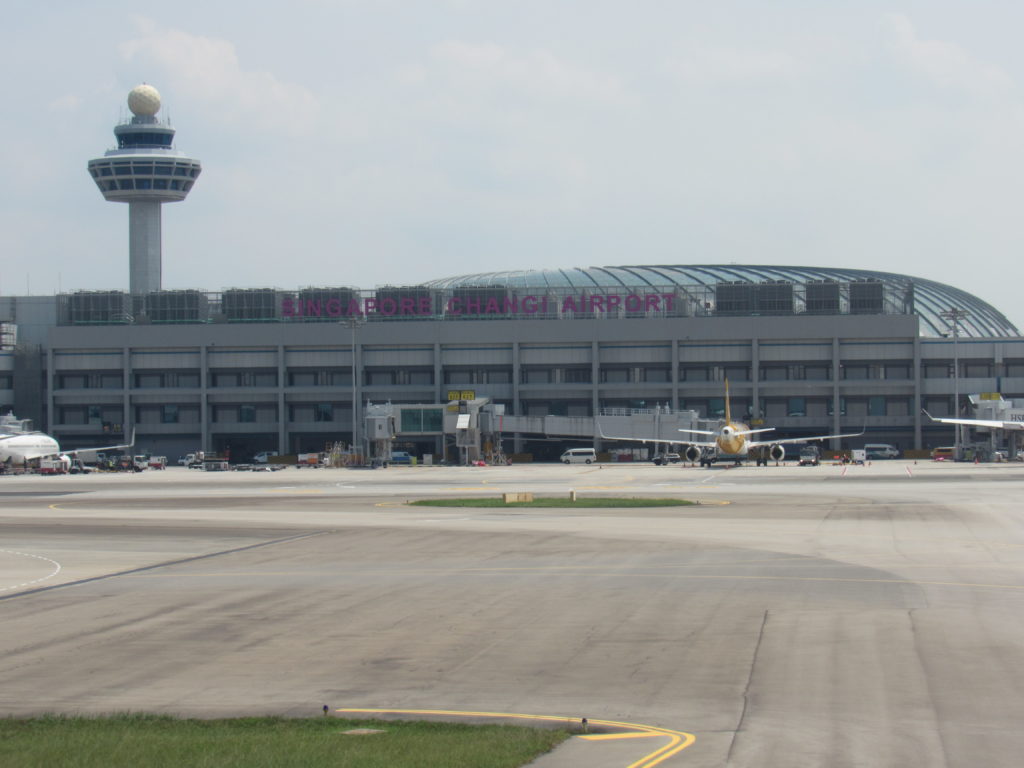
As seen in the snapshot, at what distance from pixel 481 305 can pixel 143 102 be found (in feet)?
239

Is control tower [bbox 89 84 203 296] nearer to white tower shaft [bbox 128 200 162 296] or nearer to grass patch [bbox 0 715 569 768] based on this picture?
white tower shaft [bbox 128 200 162 296]

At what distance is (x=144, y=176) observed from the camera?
19062 centimetres

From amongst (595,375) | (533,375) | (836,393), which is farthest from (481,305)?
(836,393)

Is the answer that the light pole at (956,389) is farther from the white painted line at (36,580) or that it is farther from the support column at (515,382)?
the white painted line at (36,580)

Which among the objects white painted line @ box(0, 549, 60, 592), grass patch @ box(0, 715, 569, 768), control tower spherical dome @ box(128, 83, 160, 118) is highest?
control tower spherical dome @ box(128, 83, 160, 118)

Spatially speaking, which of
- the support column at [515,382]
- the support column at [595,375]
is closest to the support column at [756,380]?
the support column at [595,375]

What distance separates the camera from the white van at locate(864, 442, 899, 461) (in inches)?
6063

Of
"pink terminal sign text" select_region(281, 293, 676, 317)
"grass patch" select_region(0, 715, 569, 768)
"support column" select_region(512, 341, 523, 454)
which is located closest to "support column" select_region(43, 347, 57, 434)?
"pink terminal sign text" select_region(281, 293, 676, 317)

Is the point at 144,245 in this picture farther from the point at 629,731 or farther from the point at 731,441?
the point at 629,731

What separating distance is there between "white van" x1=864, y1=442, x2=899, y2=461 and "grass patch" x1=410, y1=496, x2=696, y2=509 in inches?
3689

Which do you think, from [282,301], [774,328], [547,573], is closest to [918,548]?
[547,573]

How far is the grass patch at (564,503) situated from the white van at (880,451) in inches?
3689

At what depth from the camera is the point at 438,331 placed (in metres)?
166

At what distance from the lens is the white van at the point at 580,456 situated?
15138 centimetres
